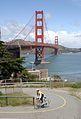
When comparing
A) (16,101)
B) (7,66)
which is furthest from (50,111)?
(7,66)

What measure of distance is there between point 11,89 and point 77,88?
15.1ft

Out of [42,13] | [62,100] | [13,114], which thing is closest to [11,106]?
[13,114]

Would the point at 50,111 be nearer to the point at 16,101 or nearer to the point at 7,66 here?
the point at 16,101

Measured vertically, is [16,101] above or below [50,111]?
above

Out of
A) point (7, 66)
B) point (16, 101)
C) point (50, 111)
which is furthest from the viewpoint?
point (7, 66)

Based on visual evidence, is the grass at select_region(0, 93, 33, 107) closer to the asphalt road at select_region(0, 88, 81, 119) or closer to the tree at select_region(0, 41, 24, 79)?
the asphalt road at select_region(0, 88, 81, 119)

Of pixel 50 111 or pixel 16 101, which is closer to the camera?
pixel 50 111

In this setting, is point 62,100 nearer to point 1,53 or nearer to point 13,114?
point 13,114

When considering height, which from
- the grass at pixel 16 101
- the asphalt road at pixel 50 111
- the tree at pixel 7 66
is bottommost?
the asphalt road at pixel 50 111

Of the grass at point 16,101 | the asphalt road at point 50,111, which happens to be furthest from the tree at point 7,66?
the asphalt road at point 50,111

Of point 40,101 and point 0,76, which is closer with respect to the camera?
point 40,101

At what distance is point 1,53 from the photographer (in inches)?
1246

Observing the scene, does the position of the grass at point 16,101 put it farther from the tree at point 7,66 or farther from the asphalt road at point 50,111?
the tree at point 7,66

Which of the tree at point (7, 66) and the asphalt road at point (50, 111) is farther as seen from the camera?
the tree at point (7, 66)
